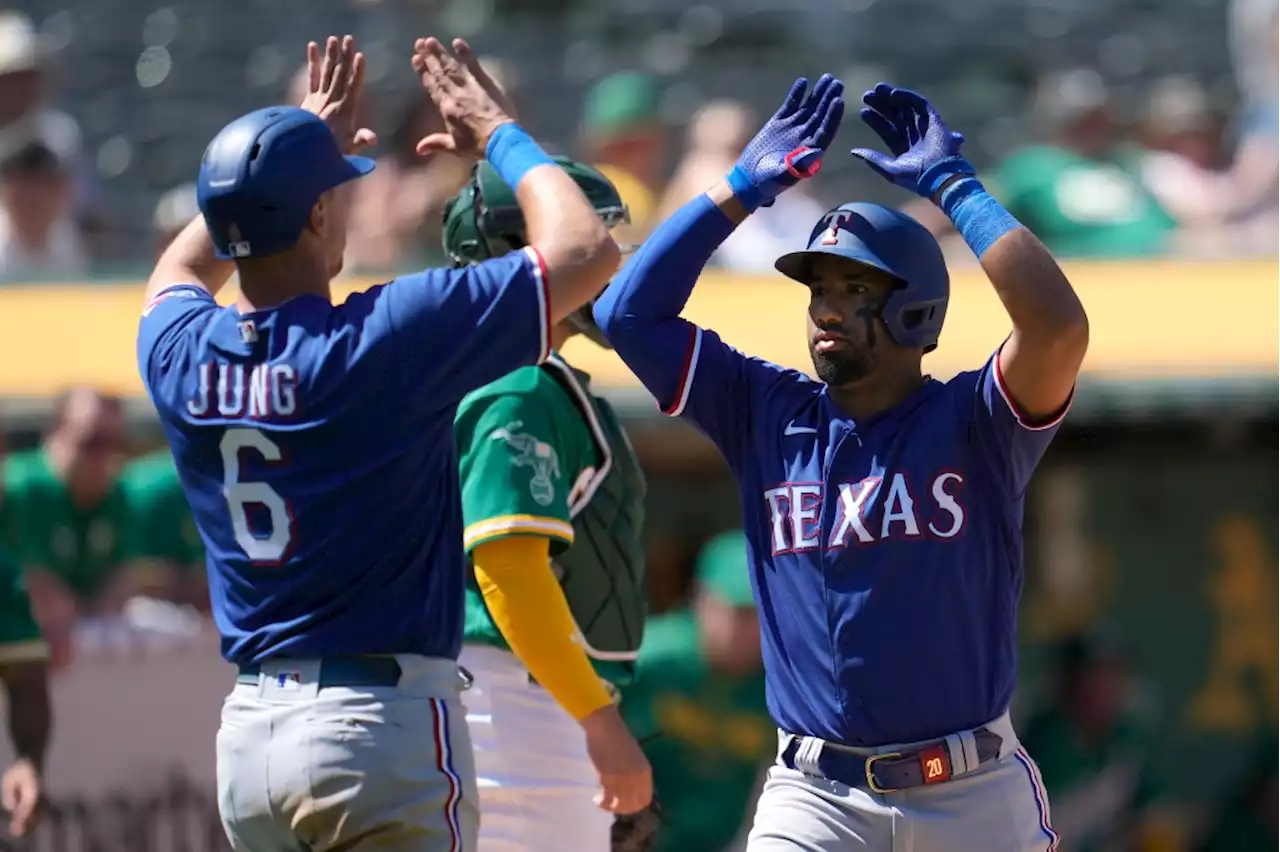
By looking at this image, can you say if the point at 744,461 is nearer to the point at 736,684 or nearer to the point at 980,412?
the point at 980,412

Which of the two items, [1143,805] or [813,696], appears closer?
[813,696]

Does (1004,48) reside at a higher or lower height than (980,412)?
higher

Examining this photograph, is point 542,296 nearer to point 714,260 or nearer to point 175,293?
point 175,293

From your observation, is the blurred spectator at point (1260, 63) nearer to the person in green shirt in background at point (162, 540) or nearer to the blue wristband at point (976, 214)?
the person in green shirt in background at point (162, 540)

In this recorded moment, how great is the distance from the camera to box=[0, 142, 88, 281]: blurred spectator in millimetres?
8367

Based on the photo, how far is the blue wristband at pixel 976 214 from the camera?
362 cm

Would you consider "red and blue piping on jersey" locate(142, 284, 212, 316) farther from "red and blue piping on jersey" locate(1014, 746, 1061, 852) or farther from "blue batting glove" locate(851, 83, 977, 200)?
"red and blue piping on jersey" locate(1014, 746, 1061, 852)

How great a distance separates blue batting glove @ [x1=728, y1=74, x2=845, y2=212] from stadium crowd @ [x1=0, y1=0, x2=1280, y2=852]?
3.01 metres

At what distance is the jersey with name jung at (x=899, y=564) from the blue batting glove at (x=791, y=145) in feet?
1.38

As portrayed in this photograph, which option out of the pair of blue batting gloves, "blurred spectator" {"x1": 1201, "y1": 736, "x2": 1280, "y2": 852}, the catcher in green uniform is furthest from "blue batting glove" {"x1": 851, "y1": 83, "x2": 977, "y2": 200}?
"blurred spectator" {"x1": 1201, "y1": 736, "x2": 1280, "y2": 852}

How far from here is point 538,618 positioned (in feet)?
13.1

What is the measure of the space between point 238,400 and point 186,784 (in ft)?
10.8

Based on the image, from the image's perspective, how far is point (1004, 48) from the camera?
11.4 metres

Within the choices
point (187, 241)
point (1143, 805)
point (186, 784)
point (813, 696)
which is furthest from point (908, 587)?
point (1143, 805)
